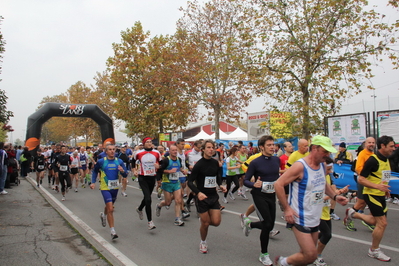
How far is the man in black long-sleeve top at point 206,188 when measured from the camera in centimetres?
566

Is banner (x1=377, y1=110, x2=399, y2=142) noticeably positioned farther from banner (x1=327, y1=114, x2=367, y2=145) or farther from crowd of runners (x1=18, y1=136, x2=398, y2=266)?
crowd of runners (x1=18, y1=136, x2=398, y2=266)

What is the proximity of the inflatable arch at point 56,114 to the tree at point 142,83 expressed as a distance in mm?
5764

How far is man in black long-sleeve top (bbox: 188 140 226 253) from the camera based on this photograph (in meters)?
5.66

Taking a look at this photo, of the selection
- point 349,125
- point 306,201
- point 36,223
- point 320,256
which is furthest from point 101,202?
point 349,125

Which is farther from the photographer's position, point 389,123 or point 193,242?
point 389,123

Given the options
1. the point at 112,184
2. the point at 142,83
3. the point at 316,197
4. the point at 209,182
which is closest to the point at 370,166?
the point at 316,197

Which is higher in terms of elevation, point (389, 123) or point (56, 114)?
point (56, 114)

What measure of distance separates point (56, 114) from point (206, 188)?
18.8m

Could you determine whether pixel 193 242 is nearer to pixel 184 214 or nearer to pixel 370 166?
pixel 184 214

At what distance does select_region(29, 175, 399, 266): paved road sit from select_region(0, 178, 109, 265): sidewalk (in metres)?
0.24

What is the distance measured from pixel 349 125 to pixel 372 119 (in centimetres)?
100

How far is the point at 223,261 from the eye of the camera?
5.23 meters

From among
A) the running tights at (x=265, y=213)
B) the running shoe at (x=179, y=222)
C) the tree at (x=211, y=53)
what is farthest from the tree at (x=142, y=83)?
the running tights at (x=265, y=213)

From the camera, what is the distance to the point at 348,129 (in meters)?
14.6
